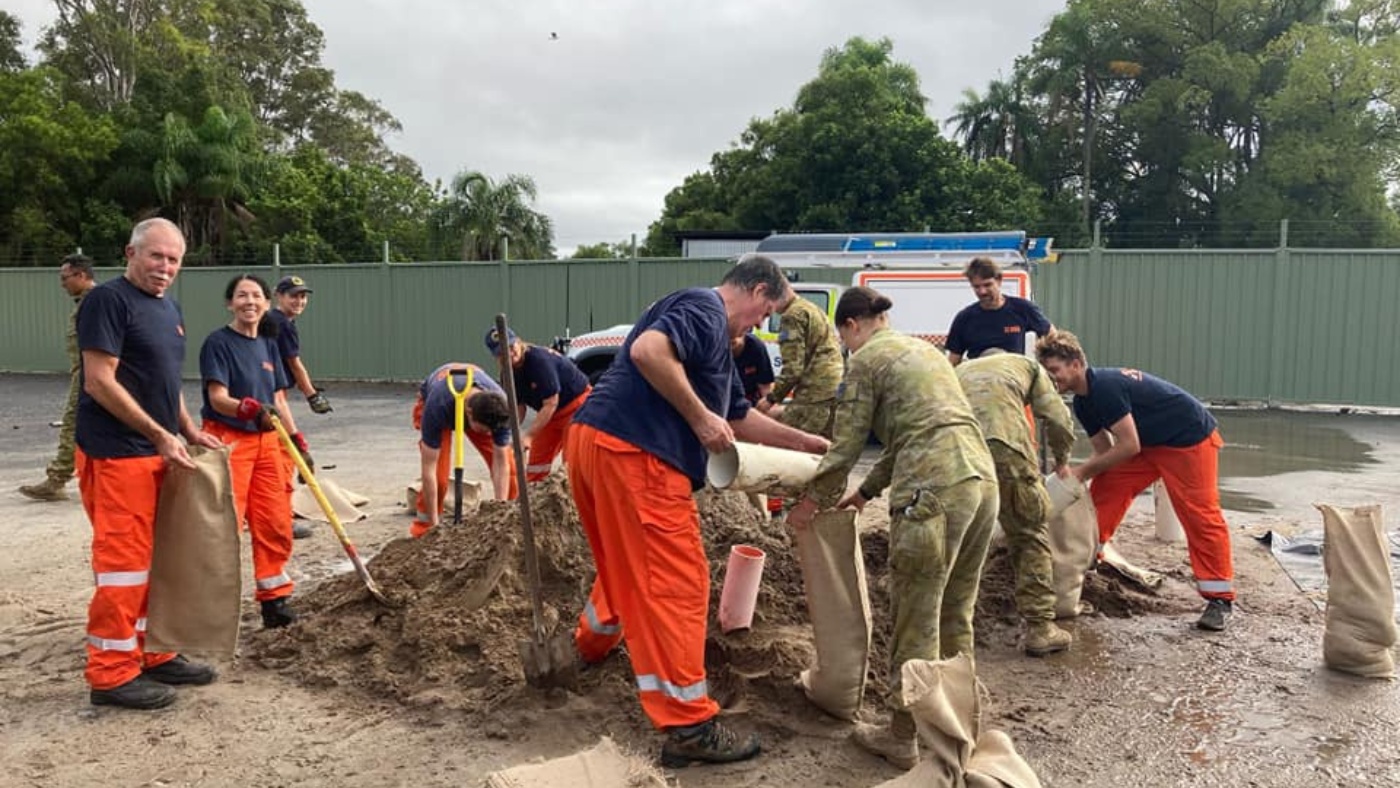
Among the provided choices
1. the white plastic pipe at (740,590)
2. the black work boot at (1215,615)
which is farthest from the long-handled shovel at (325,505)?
the black work boot at (1215,615)

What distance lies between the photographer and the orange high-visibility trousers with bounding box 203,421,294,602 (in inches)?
182

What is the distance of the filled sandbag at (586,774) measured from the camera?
2.60 meters

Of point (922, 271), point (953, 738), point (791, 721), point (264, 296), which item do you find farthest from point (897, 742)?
point (922, 271)

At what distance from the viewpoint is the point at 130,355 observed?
3.83 metres

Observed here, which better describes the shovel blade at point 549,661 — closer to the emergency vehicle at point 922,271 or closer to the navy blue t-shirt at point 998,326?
the navy blue t-shirt at point 998,326

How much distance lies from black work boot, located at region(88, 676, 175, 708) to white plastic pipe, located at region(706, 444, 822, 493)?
7.41 feet

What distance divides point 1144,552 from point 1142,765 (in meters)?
3.09

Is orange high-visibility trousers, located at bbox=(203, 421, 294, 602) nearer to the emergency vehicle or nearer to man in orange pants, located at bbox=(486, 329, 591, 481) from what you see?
man in orange pants, located at bbox=(486, 329, 591, 481)

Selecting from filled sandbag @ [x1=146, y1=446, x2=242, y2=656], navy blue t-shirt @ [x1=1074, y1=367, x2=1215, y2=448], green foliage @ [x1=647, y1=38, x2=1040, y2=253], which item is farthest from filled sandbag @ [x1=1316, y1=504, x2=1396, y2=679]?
green foliage @ [x1=647, y1=38, x2=1040, y2=253]

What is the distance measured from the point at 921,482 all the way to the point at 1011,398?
39.7 inches

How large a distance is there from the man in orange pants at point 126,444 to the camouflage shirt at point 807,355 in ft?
12.4

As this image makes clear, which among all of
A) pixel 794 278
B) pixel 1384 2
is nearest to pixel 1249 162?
pixel 1384 2

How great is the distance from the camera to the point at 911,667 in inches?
110

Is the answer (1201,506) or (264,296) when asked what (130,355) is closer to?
(264,296)
